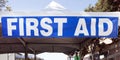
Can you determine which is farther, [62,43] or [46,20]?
[62,43]

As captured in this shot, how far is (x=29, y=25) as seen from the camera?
743cm

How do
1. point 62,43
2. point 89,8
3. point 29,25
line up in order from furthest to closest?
point 89,8 < point 62,43 < point 29,25

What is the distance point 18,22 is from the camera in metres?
7.46

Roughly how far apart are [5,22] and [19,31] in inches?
13.8

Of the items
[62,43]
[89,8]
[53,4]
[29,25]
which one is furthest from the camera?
[89,8]

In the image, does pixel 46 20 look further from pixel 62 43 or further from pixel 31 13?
pixel 62 43

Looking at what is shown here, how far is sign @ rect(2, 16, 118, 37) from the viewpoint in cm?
745

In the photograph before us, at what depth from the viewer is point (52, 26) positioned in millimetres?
7438

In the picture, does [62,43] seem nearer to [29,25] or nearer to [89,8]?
[29,25]

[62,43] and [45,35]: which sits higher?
[45,35]

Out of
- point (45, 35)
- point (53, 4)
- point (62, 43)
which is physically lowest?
point (62, 43)

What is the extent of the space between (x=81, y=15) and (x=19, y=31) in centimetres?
135

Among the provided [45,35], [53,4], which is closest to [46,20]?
[45,35]

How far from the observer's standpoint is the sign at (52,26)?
745cm
